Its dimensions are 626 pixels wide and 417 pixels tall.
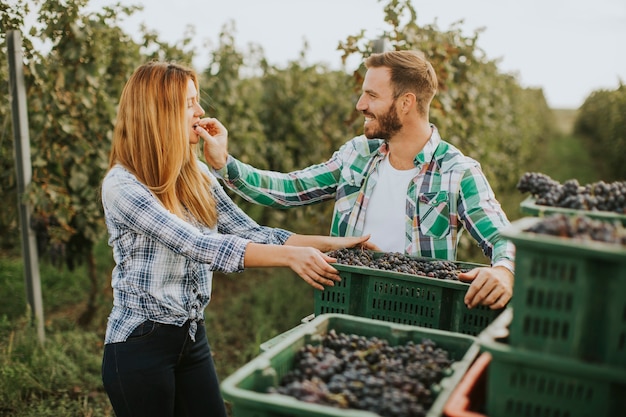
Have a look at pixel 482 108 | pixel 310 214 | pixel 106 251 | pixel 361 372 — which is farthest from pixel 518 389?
pixel 482 108

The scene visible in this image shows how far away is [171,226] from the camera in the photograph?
7.14ft

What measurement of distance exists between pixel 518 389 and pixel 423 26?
151 inches

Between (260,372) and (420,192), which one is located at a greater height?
(420,192)

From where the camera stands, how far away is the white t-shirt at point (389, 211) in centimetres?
295

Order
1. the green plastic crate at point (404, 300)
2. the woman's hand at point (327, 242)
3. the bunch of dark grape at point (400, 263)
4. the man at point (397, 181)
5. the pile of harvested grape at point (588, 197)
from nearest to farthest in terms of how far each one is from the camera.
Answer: the pile of harvested grape at point (588, 197)
the green plastic crate at point (404, 300)
the bunch of dark grape at point (400, 263)
the woman's hand at point (327, 242)
the man at point (397, 181)

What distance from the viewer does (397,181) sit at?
301 centimetres

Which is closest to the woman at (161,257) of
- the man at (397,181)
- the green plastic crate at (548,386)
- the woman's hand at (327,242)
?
the woman's hand at (327,242)

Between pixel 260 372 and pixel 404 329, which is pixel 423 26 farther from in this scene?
pixel 260 372

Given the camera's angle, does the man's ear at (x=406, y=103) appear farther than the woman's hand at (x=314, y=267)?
Yes

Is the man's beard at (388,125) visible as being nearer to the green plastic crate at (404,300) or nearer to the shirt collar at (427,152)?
the shirt collar at (427,152)

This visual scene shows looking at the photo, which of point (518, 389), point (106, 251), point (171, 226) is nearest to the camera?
point (518, 389)

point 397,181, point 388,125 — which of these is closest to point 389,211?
point 397,181

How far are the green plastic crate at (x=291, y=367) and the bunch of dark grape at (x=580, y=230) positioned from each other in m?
0.45

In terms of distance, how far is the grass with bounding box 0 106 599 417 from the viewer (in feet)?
12.8
